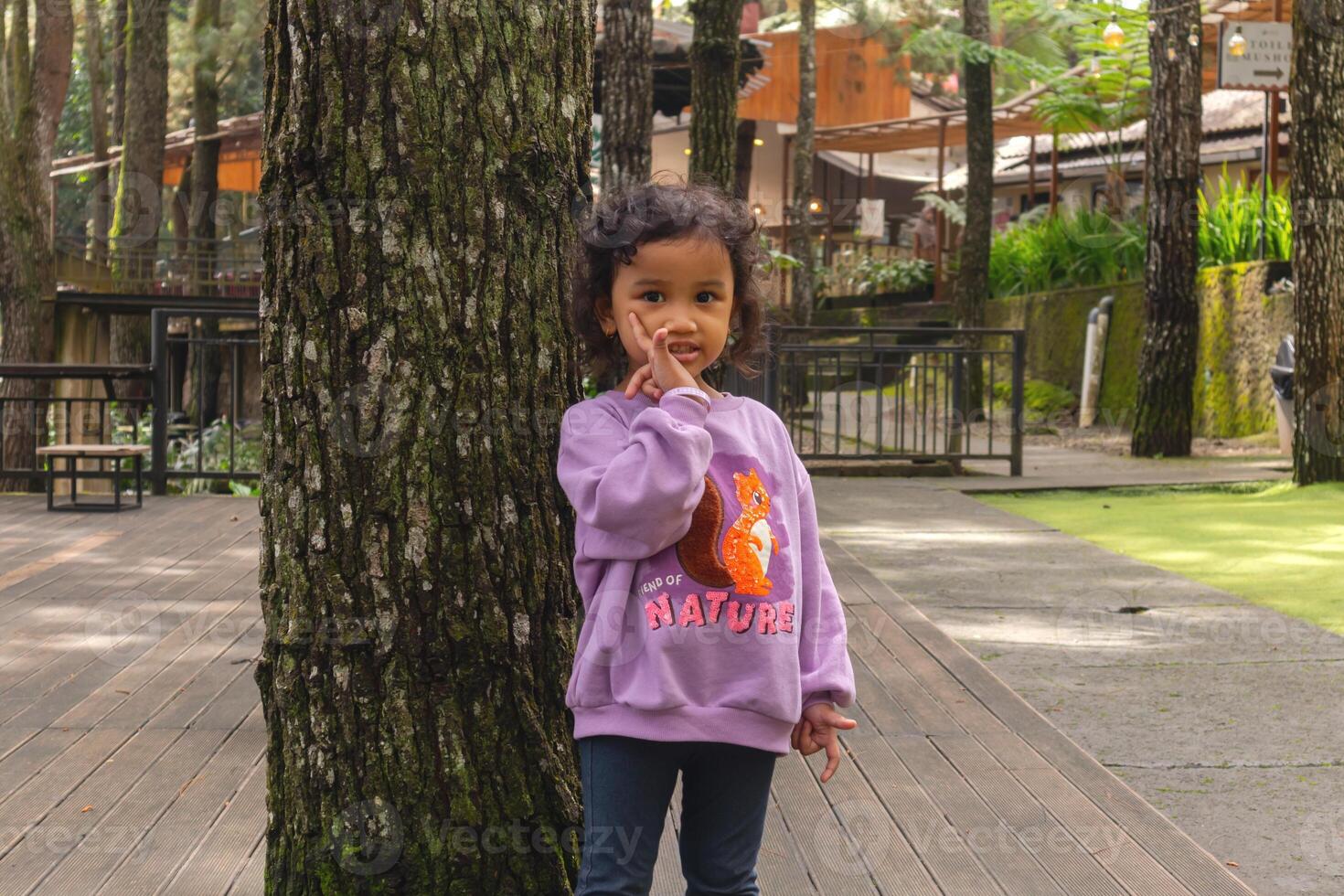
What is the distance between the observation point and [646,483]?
205cm

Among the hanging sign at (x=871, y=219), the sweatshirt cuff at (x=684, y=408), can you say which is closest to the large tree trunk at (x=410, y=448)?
the sweatshirt cuff at (x=684, y=408)

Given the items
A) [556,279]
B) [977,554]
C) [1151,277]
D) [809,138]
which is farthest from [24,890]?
[809,138]

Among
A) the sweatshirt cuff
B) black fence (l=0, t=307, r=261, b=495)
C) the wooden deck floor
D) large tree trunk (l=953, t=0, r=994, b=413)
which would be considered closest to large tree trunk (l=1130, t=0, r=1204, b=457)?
large tree trunk (l=953, t=0, r=994, b=413)

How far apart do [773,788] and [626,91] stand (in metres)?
6.15

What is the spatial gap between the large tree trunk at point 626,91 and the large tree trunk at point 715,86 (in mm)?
315

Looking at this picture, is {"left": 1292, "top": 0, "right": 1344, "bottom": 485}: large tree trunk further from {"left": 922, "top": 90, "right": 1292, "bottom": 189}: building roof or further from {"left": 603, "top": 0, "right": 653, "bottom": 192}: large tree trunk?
{"left": 922, "top": 90, "right": 1292, "bottom": 189}: building roof

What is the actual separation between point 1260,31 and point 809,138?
847 centimetres

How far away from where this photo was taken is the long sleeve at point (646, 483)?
81.0 inches

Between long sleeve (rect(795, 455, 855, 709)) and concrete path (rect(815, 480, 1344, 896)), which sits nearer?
long sleeve (rect(795, 455, 855, 709))

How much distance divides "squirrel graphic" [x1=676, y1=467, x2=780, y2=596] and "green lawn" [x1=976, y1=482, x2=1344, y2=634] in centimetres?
450

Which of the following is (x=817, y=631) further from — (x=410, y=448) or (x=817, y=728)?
(x=410, y=448)

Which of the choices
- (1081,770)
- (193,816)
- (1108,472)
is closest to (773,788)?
(1081,770)

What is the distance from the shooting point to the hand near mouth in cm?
217

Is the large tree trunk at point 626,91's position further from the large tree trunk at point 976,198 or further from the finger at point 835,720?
the large tree trunk at point 976,198
